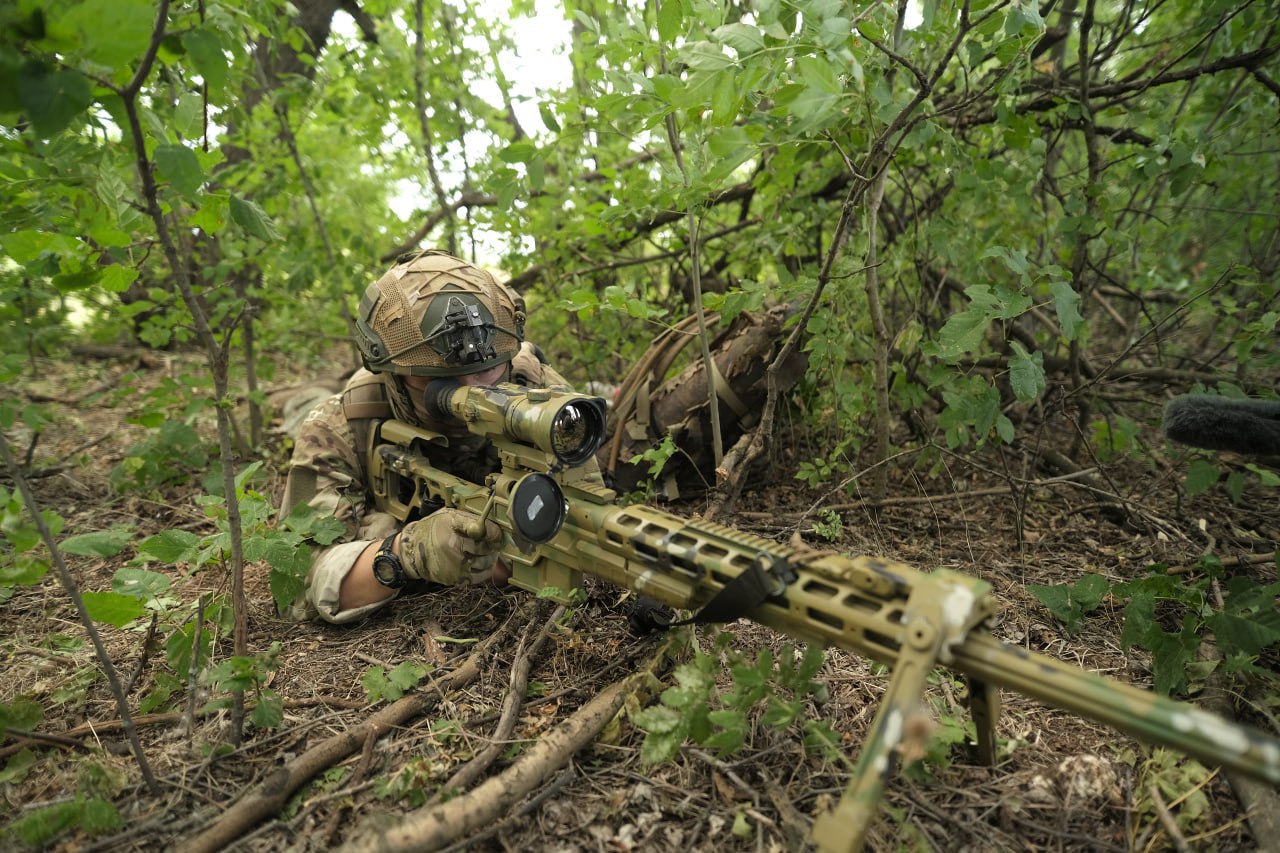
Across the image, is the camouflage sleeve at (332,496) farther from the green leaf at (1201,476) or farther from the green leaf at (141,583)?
the green leaf at (1201,476)

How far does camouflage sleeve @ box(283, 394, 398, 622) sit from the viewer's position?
125 inches

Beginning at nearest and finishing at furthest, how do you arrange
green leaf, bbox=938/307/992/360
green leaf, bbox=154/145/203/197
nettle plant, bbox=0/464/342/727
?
1. green leaf, bbox=154/145/203/197
2. nettle plant, bbox=0/464/342/727
3. green leaf, bbox=938/307/992/360

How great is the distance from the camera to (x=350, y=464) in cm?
359

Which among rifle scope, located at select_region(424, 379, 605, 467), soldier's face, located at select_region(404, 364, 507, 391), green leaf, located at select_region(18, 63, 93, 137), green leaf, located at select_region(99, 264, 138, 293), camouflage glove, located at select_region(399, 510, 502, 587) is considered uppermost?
green leaf, located at select_region(18, 63, 93, 137)

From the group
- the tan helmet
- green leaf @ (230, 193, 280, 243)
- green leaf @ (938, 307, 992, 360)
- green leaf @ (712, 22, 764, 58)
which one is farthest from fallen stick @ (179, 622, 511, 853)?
green leaf @ (712, 22, 764, 58)

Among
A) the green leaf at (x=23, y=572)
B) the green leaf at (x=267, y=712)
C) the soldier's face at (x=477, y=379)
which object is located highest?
the soldier's face at (x=477, y=379)

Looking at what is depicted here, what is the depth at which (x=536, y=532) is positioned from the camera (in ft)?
8.22

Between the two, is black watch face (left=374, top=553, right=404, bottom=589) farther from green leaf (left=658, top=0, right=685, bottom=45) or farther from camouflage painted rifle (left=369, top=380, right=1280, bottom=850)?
green leaf (left=658, top=0, right=685, bottom=45)

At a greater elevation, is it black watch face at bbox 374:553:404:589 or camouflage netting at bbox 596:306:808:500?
camouflage netting at bbox 596:306:808:500

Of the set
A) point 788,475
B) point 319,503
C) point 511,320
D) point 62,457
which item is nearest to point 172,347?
point 62,457

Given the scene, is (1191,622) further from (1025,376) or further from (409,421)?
(409,421)

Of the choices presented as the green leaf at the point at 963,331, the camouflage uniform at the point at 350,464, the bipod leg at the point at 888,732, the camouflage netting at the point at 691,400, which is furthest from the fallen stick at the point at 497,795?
the green leaf at the point at 963,331

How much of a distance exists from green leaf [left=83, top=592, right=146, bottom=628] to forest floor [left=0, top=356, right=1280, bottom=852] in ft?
1.12

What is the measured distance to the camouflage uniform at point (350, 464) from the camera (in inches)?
125
